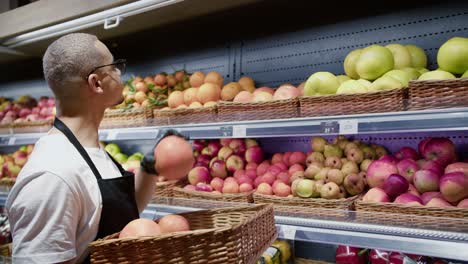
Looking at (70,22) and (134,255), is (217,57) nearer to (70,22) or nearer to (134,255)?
(70,22)

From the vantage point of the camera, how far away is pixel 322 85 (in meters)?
1.92

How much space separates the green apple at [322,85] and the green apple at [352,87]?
0.28 feet

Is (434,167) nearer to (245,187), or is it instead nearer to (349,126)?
(349,126)

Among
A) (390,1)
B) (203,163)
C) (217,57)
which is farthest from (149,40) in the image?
(390,1)

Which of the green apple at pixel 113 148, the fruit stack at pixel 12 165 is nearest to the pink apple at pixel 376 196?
the green apple at pixel 113 148

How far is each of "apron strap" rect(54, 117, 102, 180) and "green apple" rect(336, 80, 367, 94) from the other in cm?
102

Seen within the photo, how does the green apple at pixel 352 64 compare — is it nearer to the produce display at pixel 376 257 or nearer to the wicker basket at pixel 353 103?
the wicker basket at pixel 353 103

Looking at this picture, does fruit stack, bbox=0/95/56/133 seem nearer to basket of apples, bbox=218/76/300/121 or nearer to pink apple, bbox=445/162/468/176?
basket of apples, bbox=218/76/300/121

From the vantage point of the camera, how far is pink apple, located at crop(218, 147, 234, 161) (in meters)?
2.47

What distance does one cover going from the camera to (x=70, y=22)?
2512 millimetres

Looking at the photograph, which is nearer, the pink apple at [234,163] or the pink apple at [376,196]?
the pink apple at [376,196]

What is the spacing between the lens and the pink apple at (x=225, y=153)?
2.47m

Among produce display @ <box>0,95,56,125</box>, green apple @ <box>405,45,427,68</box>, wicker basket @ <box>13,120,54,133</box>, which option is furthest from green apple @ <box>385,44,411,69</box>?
produce display @ <box>0,95,56,125</box>

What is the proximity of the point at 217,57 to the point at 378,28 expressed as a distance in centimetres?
106
